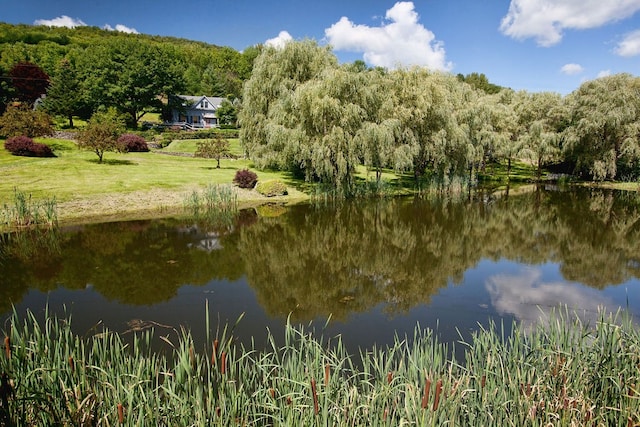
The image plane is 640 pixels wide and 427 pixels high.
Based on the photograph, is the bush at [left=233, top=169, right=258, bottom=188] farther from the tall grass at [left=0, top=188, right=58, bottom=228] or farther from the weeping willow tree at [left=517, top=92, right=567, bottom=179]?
the weeping willow tree at [left=517, top=92, right=567, bottom=179]

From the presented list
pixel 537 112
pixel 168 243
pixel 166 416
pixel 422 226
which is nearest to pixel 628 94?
pixel 537 112

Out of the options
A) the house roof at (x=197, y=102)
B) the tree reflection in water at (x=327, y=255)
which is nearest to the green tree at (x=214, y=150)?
the tree reflection in water at (x=327, y=255)

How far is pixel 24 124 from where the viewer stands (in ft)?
105

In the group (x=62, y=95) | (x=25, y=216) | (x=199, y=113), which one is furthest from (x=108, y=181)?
(x=199, y=113)

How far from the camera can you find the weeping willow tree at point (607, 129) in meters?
30.3

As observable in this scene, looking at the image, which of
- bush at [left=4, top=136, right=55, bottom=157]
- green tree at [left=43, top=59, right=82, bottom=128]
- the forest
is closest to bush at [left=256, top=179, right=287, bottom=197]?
the forest

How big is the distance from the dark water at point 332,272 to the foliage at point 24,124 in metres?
21.5

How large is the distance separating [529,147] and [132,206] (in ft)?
106

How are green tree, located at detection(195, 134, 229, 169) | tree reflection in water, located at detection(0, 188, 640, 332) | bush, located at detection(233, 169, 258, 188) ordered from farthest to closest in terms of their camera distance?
green tree, located at detection(195, 134, 229, 169) < bush, located at detection(233, 169, 258, 188) < tree reflection in water, located at detection(0, 188, 640, 332)

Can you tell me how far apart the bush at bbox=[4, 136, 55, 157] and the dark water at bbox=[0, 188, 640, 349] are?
1877 cm

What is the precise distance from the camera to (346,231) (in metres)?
17.4

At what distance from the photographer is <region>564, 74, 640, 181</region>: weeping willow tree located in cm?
3030

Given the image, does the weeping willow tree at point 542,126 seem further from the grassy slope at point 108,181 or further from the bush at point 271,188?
the bush at point 271,188

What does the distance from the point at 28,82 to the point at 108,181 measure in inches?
1599
